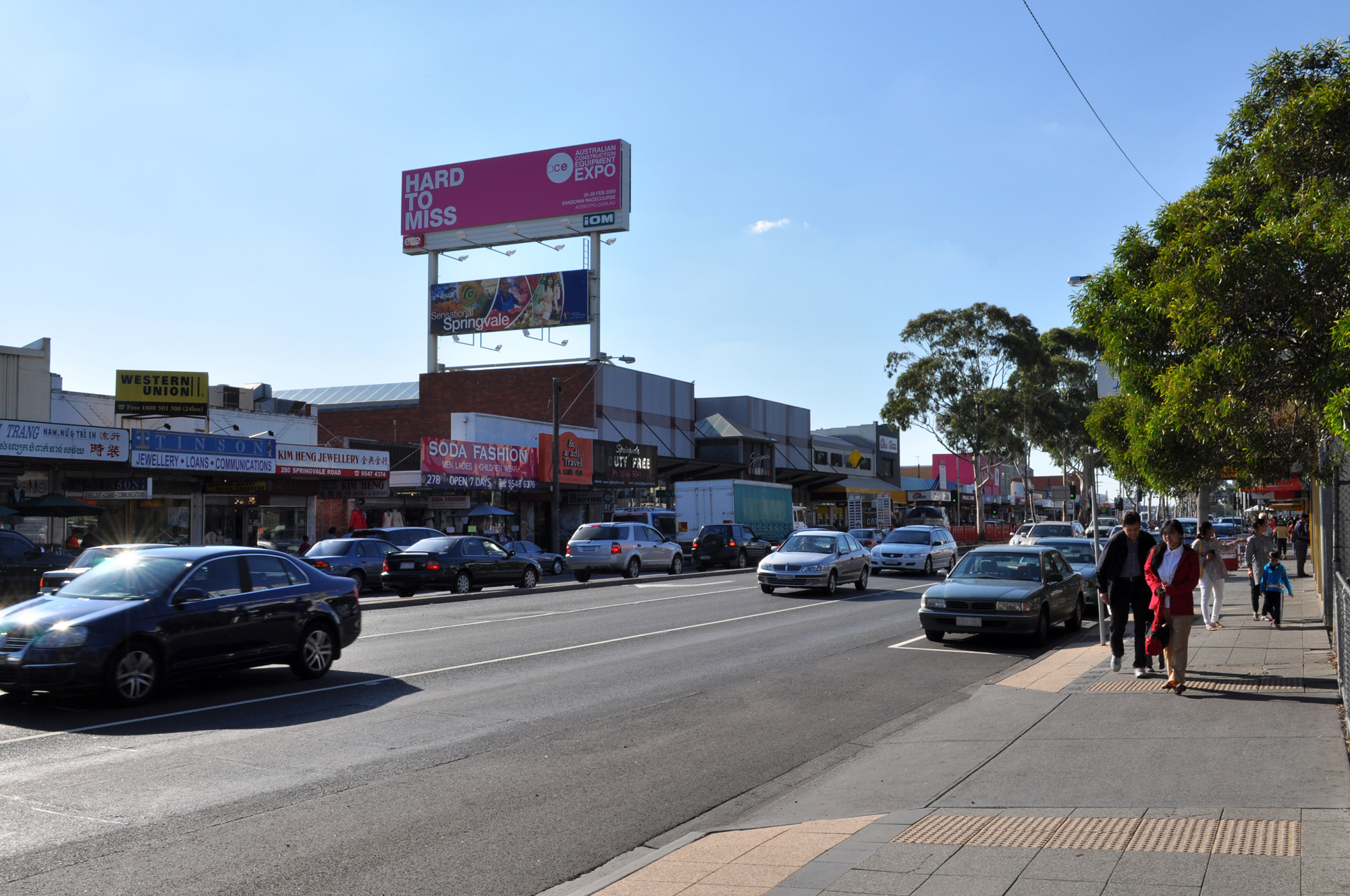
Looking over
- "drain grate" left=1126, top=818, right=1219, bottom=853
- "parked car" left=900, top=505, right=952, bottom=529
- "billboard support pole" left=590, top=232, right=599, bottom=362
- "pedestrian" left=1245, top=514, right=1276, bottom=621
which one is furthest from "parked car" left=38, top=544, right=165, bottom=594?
"parked car" left=900, top=505, right=952, bottom=529

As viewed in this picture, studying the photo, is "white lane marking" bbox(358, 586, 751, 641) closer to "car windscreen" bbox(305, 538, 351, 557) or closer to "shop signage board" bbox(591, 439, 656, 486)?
"car windscreen" bbox(305, 538, 351, 557)

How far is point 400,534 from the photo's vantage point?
29.9 metres

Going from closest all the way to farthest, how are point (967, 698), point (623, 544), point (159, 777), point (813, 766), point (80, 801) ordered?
point (80, 801), point (159, 777), point (813, 766), point (967, 698), point (623, 544)

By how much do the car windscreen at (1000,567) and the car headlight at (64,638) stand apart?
11.4m

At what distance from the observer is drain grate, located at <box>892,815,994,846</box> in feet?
18.9

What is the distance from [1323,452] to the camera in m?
13.0

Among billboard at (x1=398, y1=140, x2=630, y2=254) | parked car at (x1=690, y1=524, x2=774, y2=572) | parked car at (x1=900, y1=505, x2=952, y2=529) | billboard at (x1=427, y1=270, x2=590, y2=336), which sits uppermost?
billboard at (x1=398, y1=140, x2=630, y2=254)

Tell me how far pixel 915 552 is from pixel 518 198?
101 feet

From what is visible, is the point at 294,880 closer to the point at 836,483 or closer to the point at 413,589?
the point at 413,589

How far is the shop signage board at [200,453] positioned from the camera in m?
26.9

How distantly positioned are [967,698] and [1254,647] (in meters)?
4.99

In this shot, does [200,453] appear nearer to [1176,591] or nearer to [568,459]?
[568,459]

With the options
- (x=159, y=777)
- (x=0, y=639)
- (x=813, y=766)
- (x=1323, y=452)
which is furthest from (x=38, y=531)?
(x=1323, y=452)

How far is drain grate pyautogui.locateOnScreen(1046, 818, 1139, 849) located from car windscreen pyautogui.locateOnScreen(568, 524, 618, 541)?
2612 centimetres
